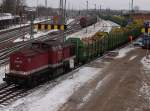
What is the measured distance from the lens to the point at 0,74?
2916 centimetres

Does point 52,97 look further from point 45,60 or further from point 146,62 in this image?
point 146,62

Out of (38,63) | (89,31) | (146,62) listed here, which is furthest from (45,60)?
(89,31)

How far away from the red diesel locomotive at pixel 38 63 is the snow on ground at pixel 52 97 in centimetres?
151

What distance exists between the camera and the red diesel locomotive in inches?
949

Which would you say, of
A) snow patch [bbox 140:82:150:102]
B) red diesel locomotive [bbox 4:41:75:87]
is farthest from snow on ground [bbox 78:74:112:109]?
red diesel locomotive [bbox 4:41:75:87]

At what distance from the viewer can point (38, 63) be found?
83.7 ft

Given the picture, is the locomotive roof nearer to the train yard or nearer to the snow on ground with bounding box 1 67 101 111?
the train yard

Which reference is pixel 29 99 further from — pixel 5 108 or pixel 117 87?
pixel 117 87

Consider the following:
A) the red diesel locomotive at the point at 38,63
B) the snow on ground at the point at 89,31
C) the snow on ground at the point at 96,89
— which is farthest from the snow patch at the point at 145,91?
the snow on ground at the point at 89,31

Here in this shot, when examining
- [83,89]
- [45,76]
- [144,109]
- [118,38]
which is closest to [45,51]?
[45,76]

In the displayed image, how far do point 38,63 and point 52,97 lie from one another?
454 cm

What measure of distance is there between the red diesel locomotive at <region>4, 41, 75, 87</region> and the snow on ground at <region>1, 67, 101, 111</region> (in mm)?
1507

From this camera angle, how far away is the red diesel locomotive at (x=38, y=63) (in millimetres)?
24094

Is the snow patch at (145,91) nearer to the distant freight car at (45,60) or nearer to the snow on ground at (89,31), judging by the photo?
the distant freight car at (45,60)
